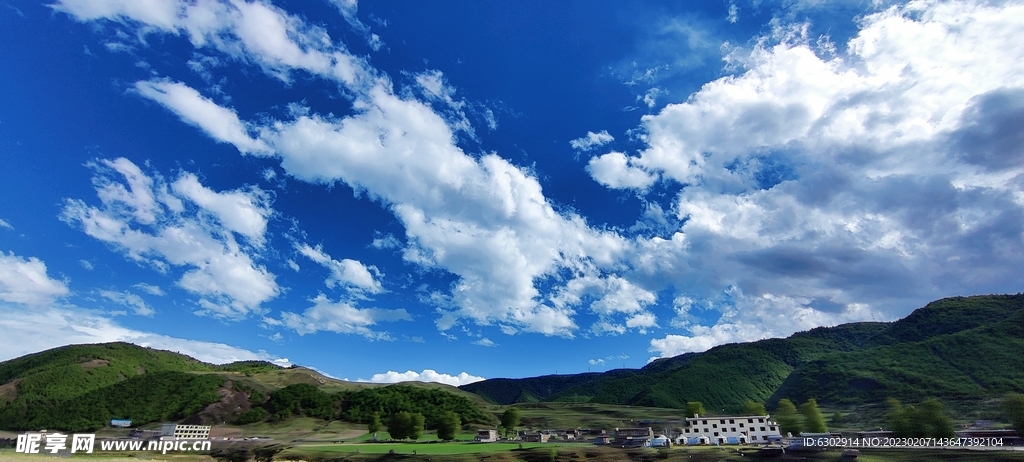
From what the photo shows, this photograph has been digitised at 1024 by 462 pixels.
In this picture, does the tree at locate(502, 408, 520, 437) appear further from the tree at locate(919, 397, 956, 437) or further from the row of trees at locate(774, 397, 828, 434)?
the tree at locate(919, 397, 956, 437)

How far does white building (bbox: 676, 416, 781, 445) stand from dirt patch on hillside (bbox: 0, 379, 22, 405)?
22957cm

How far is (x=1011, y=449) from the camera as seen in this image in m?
61.3

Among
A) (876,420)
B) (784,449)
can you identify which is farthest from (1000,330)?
(784,449)

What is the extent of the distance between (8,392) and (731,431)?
249 m

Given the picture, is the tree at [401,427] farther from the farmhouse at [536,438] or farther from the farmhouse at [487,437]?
the farmhouse at [536,438]

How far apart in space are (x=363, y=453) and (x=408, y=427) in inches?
1313

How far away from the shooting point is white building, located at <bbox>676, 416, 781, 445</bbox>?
99.5 metres

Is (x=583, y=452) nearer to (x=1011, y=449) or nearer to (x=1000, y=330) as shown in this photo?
(x=1011, y=449)

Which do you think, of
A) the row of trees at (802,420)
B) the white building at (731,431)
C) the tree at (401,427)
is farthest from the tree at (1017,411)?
the tree at (401,427)

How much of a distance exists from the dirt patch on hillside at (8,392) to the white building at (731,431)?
753 ft

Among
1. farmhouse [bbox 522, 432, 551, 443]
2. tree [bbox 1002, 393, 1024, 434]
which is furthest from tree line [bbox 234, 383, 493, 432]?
tree [bbox 1002, 393, 1024, 434]

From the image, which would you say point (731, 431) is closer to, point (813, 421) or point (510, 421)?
point (813, 421)

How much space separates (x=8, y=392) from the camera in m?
187

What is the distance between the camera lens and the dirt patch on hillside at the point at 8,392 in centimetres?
18050
